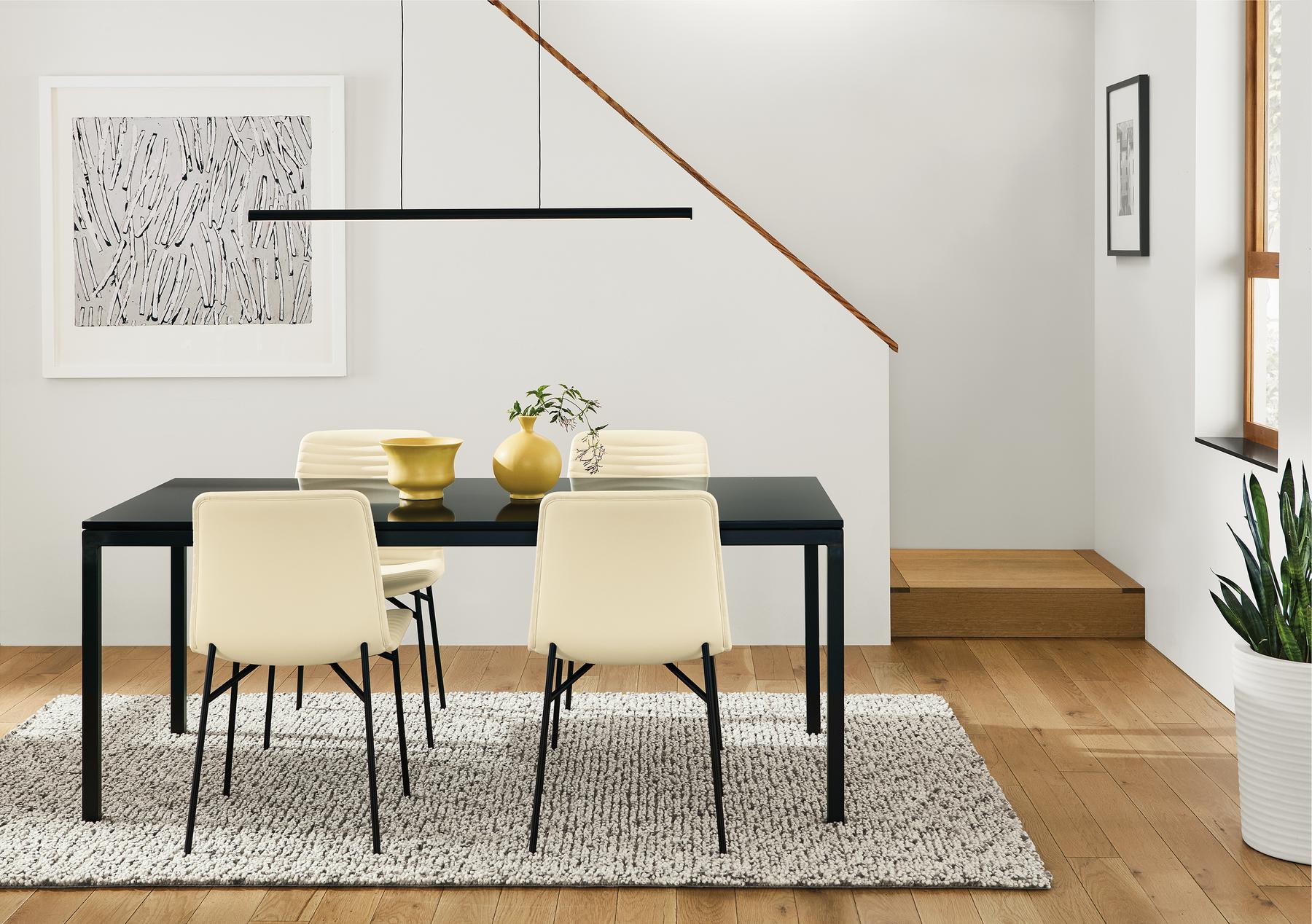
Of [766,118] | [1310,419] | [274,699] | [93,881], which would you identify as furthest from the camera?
[766,118]

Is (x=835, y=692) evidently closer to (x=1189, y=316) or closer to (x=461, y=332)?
(x=1189, y=316)

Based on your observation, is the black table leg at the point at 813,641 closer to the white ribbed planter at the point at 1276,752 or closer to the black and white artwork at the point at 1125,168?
the white ribbed planter at the point at 1276,752

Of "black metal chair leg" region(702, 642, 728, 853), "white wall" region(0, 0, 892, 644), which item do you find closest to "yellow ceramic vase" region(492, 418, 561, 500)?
"black metal chair leg" region(702, 642, 728, 853)

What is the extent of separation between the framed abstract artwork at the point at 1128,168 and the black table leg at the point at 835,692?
241 cm

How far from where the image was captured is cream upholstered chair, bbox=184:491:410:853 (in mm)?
2881

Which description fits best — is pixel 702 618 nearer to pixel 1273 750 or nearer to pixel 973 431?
pixel 1273 750

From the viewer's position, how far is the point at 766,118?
5.56 metres

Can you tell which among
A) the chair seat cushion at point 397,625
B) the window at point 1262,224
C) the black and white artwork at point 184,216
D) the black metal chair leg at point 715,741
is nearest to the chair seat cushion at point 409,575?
the chair seat cushion at point 397,625

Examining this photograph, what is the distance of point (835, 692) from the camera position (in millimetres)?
3064

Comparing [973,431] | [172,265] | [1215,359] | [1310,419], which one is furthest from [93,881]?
[973,431]

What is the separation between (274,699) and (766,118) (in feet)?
10.6

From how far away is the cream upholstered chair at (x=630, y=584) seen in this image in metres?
2.86

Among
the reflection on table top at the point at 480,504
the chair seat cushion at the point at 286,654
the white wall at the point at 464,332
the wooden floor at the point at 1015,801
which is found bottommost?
the wooden floor at the point at 1015,801

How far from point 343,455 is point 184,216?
51.4 inches
